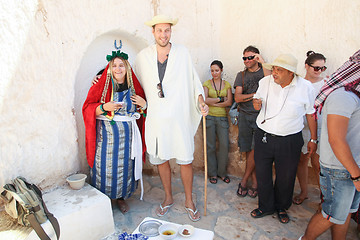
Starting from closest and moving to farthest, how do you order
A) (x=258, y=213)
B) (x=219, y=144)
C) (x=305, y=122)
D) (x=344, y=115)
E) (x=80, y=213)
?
(x=344, y=115) < (x=80, y=213) < (x=258, y=213) < (x=305, y=122) < (x=219, y=144)

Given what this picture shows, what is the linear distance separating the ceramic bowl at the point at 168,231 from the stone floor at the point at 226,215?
3.09 feet

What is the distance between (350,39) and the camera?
10.8ft

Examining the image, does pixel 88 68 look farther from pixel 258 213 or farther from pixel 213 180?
pixel 258 213

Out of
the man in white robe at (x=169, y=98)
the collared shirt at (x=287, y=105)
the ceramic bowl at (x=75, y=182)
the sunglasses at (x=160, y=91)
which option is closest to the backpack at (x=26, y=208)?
the ceramic bowl at (x=75, y=182)

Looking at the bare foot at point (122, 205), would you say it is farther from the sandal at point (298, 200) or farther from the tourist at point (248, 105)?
the sandal at point (298, 200)

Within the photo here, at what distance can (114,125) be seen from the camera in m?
3.04

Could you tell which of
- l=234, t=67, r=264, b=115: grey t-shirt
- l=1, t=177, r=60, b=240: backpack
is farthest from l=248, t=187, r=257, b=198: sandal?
l=1, t=177, r=60, b=240: backpack

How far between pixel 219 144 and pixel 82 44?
244 cm

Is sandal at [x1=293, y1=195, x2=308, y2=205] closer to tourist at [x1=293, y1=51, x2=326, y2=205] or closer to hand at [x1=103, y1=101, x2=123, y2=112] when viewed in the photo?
tourist at [x1=293, y1=51, x2=326, y2=205]

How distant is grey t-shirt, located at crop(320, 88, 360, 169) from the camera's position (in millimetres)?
1863

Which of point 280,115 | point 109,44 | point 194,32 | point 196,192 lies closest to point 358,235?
point 280,115

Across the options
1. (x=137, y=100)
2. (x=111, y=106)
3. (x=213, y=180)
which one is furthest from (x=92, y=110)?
(x=213, y=180)

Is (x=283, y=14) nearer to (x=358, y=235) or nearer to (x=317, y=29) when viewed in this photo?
(x=317, y=29)

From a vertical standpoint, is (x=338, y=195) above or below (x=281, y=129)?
below
